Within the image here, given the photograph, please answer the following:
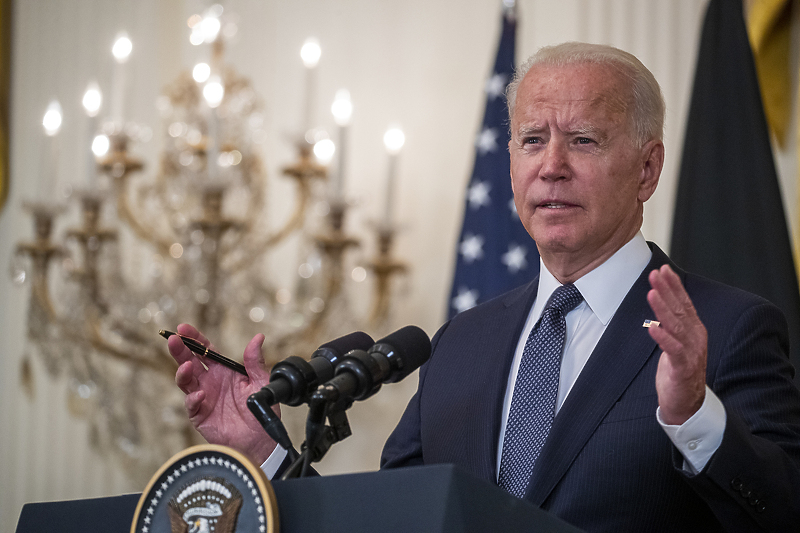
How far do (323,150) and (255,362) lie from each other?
2120mm

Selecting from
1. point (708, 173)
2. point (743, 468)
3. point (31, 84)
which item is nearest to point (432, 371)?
point (743, 468)

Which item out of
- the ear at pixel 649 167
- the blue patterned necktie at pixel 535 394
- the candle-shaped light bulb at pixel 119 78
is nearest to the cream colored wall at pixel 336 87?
the candle-shaped light bulb at pixel 119 78

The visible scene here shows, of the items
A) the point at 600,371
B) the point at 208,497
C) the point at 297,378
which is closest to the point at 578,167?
the point at 600,371

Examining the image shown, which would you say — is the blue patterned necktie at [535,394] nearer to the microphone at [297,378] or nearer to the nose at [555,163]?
the nose at [555,163]

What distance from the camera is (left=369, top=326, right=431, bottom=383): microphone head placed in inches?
→ 51.6

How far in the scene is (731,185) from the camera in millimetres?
3209

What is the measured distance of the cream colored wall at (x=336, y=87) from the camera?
4.27m

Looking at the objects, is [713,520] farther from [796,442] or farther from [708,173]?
[708,173]

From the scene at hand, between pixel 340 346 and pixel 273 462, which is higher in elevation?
pixel 340 346

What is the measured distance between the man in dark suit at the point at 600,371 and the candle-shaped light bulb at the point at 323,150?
1.61 m

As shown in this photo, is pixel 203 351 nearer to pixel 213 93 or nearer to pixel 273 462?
pixel 273 462

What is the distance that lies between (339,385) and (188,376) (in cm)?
48

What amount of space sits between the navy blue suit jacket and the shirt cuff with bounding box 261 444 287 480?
0.38 m

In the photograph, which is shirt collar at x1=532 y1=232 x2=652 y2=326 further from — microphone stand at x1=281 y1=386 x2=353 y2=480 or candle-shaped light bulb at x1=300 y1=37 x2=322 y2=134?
candle-shaped light bulb at x1=300 y1=37 x2=322 y2=134
